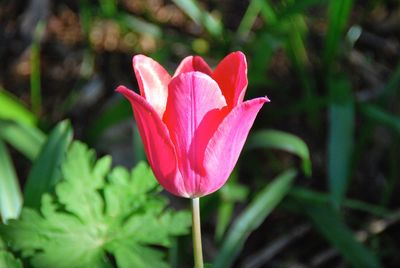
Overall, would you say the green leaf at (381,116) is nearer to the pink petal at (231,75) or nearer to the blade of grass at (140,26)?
the blade of grass at (140,26)

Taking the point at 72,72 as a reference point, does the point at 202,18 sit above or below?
above

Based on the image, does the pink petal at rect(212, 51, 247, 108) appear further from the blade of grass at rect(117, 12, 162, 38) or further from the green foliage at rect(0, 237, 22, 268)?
the blade of grass at rect(117, 12, 162, 38)

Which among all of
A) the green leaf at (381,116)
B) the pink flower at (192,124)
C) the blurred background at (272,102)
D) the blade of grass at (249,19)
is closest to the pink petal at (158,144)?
the pink flower at (192,124)

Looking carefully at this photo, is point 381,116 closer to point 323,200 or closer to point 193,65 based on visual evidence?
point 323,200

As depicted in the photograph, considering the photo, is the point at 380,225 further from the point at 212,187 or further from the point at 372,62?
the point at 212,187

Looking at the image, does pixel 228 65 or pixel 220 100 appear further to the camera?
pixel 228 65

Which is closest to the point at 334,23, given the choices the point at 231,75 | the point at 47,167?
the point at 47,167

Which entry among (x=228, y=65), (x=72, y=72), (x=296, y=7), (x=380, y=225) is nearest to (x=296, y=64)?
(x=296, y=7)

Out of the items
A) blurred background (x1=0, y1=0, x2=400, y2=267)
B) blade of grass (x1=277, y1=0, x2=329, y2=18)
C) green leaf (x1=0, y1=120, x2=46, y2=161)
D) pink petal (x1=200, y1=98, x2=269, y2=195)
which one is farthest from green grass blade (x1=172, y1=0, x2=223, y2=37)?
pink petal (x1=200, y1=98, x2=269, y2=195)
